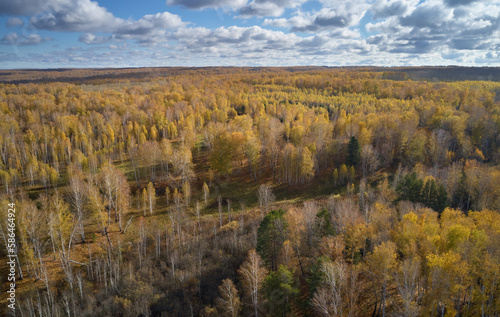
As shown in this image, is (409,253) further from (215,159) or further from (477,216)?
(215,159)

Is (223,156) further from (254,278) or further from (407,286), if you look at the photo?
(407,286)

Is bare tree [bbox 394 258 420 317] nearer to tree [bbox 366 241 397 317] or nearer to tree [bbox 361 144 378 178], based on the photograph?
tree [bbox 366 241 397 317]

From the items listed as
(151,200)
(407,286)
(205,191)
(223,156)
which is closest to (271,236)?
(407,286)

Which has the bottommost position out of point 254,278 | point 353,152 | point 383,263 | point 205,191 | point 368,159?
point 205,191

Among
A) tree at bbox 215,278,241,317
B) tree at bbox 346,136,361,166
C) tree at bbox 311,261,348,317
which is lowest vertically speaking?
tree at bbox 215,278,241,317

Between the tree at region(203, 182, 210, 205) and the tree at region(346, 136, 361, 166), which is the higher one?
the tree at region(346, 136, 361, 166)

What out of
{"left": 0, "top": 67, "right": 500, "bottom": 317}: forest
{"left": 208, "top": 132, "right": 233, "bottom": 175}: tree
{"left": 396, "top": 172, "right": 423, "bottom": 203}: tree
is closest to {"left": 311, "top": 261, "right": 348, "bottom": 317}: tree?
{"left": 0, "top": 67, "right": 500, "bottom": 317}: forest

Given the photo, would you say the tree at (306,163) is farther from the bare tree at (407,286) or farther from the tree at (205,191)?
the bare tree at (407,286)
